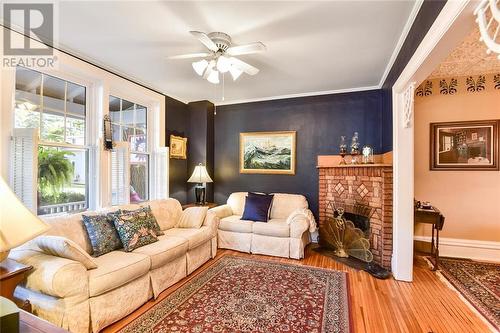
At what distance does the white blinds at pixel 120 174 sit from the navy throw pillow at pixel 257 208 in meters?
1.80

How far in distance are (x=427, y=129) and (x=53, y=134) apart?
5000mm

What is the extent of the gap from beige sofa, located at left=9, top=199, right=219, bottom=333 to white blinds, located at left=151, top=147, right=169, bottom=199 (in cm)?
122

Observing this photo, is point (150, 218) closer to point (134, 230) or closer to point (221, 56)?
point (134, 230)

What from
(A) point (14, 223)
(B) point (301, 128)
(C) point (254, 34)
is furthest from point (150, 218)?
(B) point (301, 128)

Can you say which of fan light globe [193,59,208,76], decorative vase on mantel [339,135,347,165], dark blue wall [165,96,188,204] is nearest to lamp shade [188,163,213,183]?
dark blue wall [165,96,188,204]

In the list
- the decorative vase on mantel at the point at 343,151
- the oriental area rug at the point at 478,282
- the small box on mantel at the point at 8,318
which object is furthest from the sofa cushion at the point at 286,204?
the small box on mantel at the point at 8,318

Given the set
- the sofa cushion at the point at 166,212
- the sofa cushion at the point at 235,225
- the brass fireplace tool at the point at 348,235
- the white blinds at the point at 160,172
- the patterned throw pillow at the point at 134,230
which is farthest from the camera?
the white blinds at the point at 160,172

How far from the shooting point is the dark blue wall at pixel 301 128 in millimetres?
4016

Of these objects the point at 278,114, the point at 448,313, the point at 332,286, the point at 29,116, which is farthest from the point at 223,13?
the point at 448,313

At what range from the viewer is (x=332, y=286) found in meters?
2.62

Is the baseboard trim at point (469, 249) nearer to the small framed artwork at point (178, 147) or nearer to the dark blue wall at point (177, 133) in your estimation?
the dark blue wall at point (177, 133)

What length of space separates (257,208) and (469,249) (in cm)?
309

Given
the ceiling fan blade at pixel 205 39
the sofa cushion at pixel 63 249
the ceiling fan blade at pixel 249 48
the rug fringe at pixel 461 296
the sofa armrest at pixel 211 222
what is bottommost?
the rug fringe at pixel 461 296

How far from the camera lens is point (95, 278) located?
1845mm
